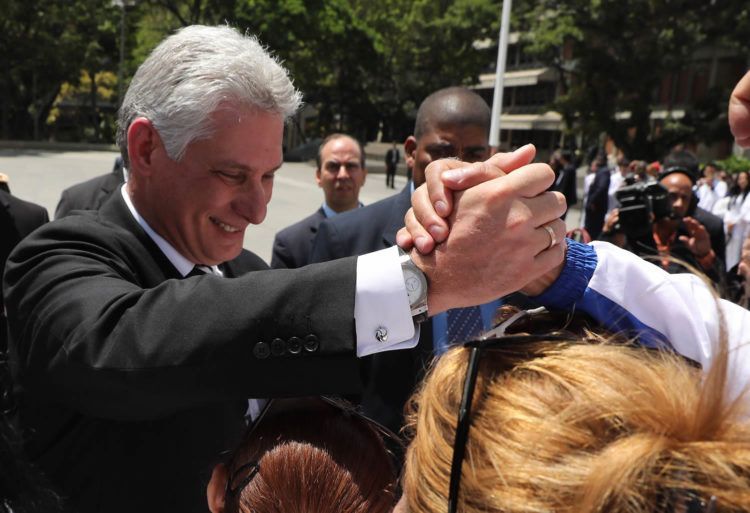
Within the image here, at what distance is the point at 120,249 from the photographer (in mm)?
1478

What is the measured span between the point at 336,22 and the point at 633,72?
544 inches

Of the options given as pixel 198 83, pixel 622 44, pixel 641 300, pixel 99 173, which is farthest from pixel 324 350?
pixel 622 44

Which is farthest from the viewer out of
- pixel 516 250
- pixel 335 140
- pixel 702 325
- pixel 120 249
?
pixel 335 140

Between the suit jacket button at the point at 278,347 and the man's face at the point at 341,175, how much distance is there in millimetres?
4006

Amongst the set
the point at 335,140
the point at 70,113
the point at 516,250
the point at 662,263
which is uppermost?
the point at 516,250

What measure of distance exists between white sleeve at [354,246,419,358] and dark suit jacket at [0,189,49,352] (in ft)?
10.4

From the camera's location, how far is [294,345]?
107cm

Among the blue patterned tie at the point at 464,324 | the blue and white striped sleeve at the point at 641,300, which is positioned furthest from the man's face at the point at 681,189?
the blue and white striped sleeve at the point at 641,300

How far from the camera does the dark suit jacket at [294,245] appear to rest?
4.35 m

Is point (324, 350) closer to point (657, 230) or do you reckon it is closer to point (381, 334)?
point (381, 334)

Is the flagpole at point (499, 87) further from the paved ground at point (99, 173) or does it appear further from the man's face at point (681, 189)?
the man's face at point (681, 189)

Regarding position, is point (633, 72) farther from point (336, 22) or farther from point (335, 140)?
point (335, 140)

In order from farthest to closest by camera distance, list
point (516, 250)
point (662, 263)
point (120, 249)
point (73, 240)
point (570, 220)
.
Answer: point (570, 220) → point (662, 263) → point (120, 249) → point (73, 240) → point (516, 250)

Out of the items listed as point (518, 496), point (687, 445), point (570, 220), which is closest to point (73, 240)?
point (518, 496)
